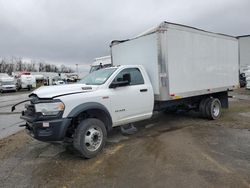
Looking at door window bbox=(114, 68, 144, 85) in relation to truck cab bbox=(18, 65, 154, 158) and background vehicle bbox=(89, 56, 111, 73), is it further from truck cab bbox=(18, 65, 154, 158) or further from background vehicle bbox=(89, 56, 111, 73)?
background vehicle bbox=(89, 56, 111, 73)

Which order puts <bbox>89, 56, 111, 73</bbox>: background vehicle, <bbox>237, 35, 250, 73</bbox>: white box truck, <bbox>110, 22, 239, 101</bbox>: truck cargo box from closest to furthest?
<bbox>110, 22, 239, 101</bbox>: truck cargo box → <bbox>89, 56, 111, 73</bbox>: background vehicle → <bbox>237, 35, 250, 73</bbox>: white box truck

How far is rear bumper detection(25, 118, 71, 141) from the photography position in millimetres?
5348

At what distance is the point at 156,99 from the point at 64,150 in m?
2.90

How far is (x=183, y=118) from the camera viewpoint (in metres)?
10.3

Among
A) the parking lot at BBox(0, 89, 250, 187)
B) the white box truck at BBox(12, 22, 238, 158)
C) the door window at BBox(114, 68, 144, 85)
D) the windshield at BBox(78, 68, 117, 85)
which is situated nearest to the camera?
the parking lot at BBox(0, 89, 250, 187)

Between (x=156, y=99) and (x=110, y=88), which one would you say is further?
(x=156, y=99)

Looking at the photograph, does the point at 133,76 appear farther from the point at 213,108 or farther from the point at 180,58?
the point at 213,108

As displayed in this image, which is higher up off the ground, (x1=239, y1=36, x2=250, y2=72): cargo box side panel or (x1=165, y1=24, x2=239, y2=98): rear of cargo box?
(x1=239, y1=36, x2=250, y2=72): cargo box side panel

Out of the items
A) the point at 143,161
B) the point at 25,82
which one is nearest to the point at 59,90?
the point at 143,161

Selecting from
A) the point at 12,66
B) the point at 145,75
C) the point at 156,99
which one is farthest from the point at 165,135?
the point at 12,66

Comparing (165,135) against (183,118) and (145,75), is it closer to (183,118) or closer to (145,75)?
(145,75)

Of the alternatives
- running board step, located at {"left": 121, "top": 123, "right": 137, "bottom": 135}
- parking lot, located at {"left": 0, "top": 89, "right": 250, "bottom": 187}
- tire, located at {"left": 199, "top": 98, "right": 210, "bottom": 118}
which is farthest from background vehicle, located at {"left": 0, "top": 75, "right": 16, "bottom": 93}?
running board step, located at {"left": 121, "top": 123, "right": 137, "bottom": 135}

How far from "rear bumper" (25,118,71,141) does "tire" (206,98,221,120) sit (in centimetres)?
600

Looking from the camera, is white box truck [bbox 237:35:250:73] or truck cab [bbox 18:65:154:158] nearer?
truck cab [bbox 18:65:154:158]
